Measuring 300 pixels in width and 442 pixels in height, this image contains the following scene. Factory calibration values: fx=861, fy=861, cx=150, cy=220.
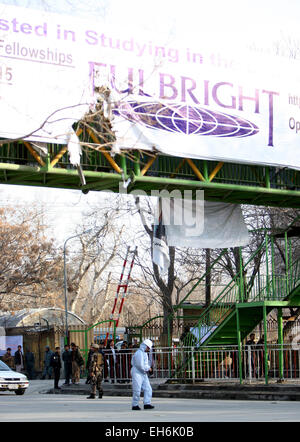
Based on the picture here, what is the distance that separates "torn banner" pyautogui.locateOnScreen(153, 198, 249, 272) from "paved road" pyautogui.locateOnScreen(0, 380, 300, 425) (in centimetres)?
474

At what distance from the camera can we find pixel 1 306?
50.7 metres

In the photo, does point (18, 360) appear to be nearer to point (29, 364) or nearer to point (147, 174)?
point (29, 364)

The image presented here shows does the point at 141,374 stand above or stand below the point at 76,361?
above

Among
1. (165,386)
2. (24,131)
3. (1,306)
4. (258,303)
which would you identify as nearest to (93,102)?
(24,131)

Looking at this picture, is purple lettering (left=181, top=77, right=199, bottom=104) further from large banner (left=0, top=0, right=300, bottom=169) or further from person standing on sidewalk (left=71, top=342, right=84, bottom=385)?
person standing on sidewalk (left=71, top=342, right=84, bottom=385)

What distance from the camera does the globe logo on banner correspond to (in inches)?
808

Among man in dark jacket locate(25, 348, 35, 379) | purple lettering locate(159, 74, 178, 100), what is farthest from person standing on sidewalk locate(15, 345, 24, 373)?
purple lettering locate(159, 74, 178, 100)

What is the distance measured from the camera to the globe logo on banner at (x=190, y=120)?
67.3 ft

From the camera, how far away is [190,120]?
70.0 feet

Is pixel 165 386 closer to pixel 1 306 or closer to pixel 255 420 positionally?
pixel 255 420

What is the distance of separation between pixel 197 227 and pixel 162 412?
320 inches

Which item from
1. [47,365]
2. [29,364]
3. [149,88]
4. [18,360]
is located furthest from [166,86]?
[29,364]

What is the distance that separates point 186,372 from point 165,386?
3.57ft

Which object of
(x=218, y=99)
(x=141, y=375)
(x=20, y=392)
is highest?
(x=218, y=99)
